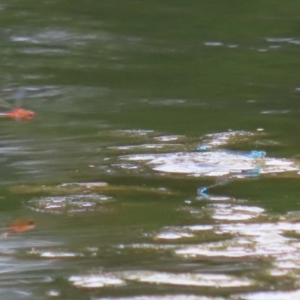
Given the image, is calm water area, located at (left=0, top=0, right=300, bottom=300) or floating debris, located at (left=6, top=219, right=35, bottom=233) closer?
calm water area, located at (left=0, top=0, right=300, bottom=300)

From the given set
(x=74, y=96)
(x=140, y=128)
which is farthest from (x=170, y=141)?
(x=74, y=96)

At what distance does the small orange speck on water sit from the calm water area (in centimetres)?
3

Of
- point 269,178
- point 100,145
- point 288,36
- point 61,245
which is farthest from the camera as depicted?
point 288,36

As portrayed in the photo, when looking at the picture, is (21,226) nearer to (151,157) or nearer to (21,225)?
(21,225)

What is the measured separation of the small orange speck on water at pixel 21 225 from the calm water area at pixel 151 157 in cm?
3

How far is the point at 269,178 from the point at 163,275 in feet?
3.43

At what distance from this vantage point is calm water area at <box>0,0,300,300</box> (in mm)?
2709

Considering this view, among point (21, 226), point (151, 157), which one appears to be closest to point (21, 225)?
point (21, 226)

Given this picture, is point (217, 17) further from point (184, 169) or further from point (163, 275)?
point (163, 275)

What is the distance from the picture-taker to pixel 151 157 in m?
3.96

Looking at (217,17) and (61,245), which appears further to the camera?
(217,17)

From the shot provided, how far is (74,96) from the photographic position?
16.8 feet

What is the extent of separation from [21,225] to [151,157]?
0.92 m

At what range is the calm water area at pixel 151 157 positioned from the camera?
107 inches
